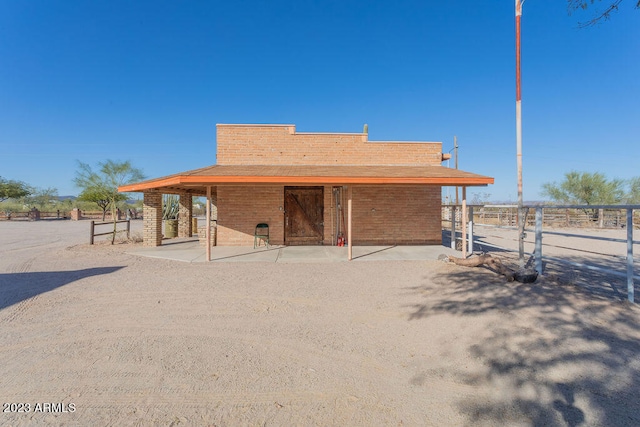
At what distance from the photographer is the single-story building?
36.5ft

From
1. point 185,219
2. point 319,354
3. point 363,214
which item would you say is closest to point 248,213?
point 363,214

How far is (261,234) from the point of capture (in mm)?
11133

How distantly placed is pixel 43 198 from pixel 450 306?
6448 cm

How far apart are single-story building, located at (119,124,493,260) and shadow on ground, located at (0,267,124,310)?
4149mm

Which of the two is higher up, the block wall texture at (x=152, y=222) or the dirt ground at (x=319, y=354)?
the block wall texture at (x=152, y=222)

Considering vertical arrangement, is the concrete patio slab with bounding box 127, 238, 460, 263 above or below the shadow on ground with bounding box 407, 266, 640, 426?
above

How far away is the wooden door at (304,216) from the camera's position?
11347 mm

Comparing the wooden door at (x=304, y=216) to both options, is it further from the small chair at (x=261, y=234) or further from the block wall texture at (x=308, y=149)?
the block wall texture at (x=308, y=149)

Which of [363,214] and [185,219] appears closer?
[363,214]

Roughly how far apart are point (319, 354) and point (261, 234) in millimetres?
8216

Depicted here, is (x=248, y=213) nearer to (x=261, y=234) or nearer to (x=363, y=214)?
(x=261, y=234)

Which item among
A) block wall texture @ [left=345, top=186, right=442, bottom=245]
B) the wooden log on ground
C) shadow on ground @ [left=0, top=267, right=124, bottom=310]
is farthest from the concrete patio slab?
shadow on ground @ [left=0, top=267, right=124, bottom=310]

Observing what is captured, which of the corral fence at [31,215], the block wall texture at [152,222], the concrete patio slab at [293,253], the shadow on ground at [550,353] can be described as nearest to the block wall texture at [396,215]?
the concrete patio slab at [293,253]

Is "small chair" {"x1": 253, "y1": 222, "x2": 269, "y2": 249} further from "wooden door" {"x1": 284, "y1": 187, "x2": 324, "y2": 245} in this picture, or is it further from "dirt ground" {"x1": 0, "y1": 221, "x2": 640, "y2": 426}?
"dirt ground" {"x1": 0, "y1": 221, "x2": 640, "y2": 426}
